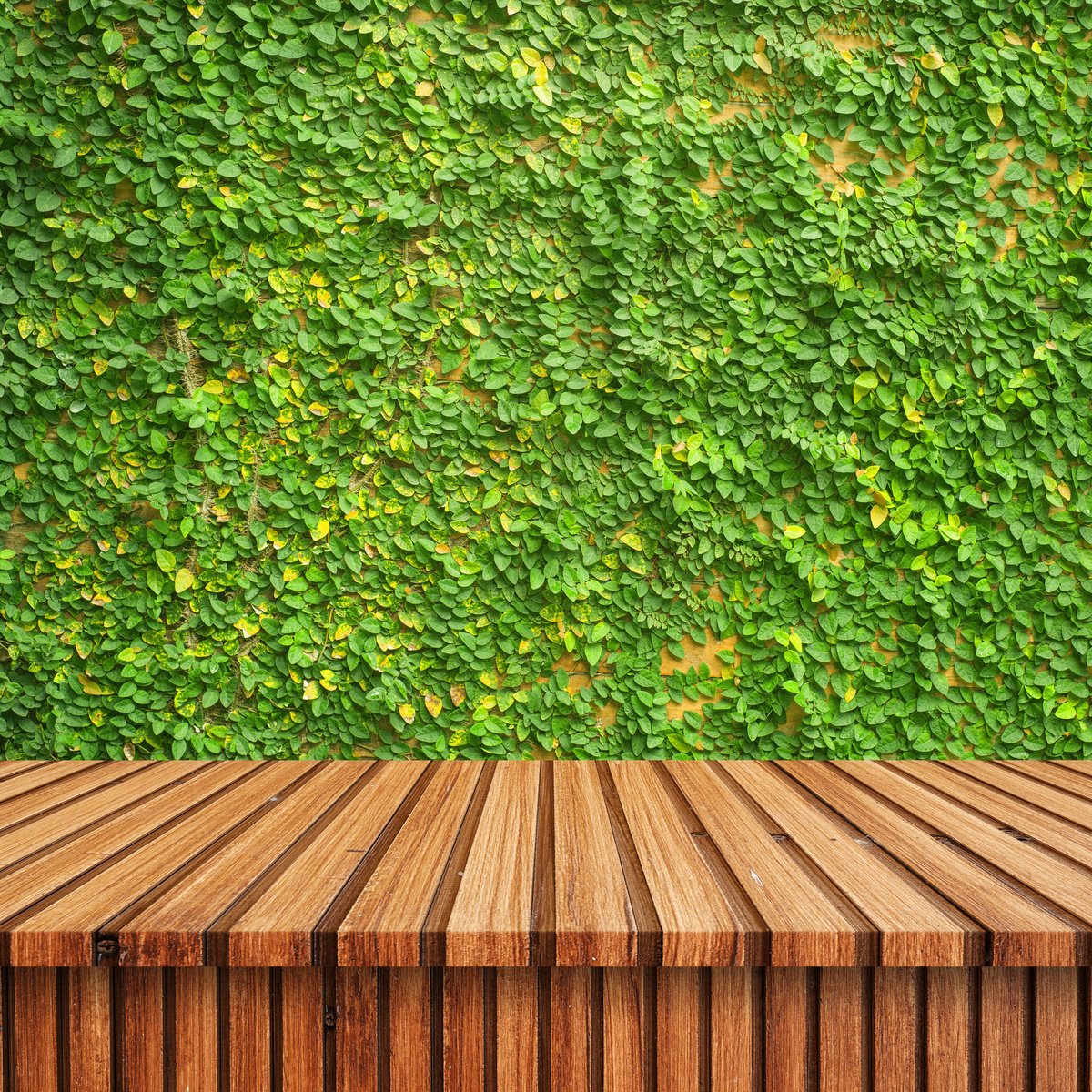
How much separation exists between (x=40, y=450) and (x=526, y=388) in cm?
142

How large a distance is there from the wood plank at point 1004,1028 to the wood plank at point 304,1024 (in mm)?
986

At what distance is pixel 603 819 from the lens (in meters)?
1.41

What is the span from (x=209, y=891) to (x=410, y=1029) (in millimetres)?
364

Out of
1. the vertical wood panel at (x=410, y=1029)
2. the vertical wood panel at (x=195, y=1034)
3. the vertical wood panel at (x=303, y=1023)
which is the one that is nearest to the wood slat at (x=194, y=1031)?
the vertical wood panel at (x=195, y=1034)

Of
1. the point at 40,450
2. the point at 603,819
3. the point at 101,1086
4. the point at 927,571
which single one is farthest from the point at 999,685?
the point at 40,450

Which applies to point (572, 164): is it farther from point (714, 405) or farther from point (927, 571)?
point (927, 571)

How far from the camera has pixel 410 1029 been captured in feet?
3.49

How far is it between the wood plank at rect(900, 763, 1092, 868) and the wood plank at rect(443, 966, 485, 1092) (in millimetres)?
1005

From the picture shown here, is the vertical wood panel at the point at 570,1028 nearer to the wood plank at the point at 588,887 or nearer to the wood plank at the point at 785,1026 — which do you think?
the wood plank at the point at 588,887

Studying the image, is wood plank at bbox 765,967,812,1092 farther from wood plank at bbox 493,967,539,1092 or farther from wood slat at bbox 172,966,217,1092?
wood slat at bbox 172,966,217,1092

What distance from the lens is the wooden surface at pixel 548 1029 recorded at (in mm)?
1058

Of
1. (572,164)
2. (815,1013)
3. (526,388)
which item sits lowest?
(815,1013)

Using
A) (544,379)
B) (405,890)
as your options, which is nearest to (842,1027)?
(405,890)

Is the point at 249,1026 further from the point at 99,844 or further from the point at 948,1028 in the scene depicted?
the point at 948,1028
